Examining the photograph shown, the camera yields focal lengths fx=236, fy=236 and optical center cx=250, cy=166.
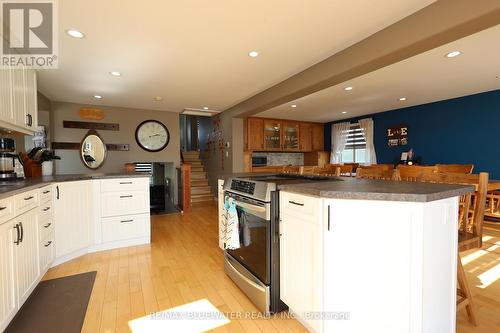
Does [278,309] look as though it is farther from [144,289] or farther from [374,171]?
[374,171]

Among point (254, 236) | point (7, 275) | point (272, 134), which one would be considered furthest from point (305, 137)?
point (7, 275)

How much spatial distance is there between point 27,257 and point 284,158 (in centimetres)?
608

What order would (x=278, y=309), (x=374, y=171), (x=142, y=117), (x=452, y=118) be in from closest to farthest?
(x=278, y=309) < (x=374, y=171) < (x=452, y=118) < (x=142, y=117)

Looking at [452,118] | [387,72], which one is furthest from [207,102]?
[452,118]

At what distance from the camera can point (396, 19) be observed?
1863 millimetres

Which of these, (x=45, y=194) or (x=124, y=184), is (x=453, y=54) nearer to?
(x=124, y=184)

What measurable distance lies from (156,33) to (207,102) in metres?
2.51

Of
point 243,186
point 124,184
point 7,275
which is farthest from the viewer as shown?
point 124,184

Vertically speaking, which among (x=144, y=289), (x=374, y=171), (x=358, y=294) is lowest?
(x=144, y=289)

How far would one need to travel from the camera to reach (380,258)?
124 cm

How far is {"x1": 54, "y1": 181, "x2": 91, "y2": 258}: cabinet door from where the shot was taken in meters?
2.54

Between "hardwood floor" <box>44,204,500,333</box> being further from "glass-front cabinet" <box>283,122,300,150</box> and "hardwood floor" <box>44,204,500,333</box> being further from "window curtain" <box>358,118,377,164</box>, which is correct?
"glass-front cabinet" <box>283,122,300,150</box>

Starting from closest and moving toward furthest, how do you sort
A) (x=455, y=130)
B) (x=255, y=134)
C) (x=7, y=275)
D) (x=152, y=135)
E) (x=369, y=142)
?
1. (x=7, y=275)
2. (x=455, y=130)
3. (x=152, y=135)
4. (x=369, y=142)
5. (x=255, y=134)

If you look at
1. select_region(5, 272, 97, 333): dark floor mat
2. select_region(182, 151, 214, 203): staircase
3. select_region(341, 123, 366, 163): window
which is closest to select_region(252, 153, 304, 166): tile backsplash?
select_region(341, 123, 366, 163): window
